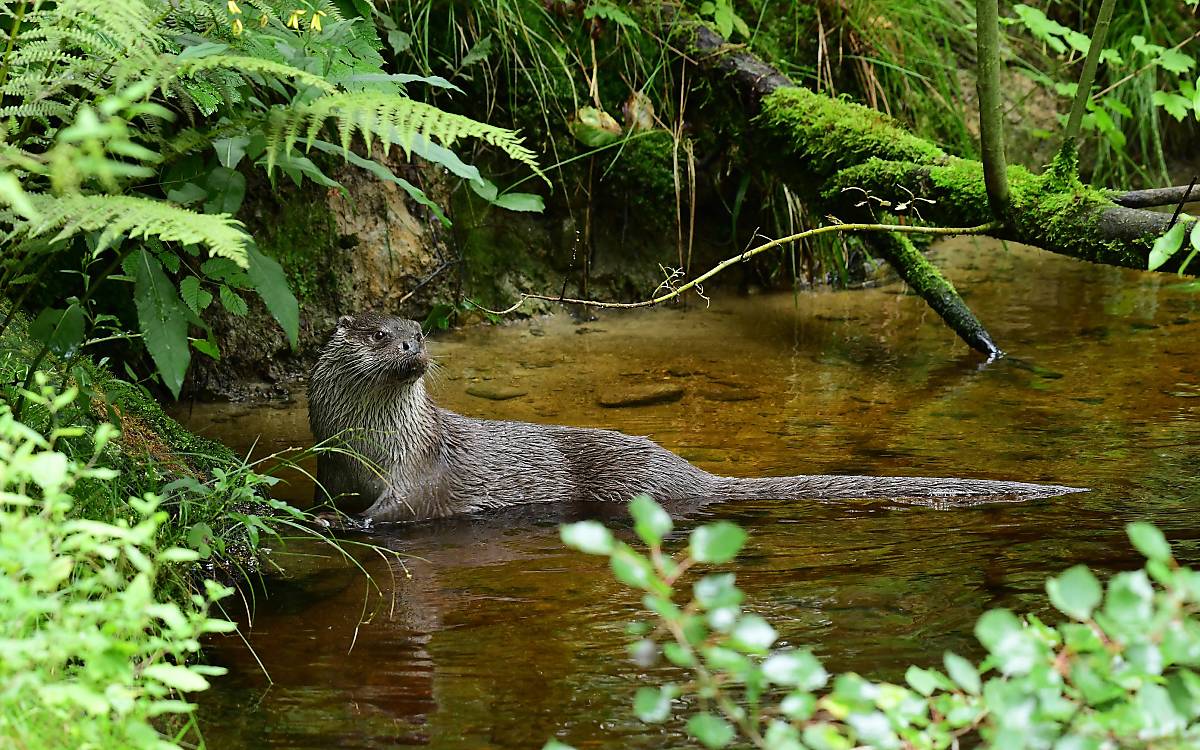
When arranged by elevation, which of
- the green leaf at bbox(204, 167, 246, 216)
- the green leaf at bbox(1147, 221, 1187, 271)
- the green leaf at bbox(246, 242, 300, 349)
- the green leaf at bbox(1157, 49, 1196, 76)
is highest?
the green leaf at bbox(1157, 49, 1196, 76)

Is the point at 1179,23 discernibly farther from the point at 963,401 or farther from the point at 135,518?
the point at 135,518

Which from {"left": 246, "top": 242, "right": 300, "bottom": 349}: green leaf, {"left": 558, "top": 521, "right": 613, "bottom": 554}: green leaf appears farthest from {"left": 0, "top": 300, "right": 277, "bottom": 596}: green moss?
{"left": 558, "top": 521, "right": 613, "bottom": 554}: green leaf

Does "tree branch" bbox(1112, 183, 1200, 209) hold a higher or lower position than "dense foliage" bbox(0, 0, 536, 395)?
lower

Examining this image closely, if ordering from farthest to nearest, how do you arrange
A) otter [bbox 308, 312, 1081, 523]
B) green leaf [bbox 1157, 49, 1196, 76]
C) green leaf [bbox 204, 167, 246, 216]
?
green leaf [bbox 1157, 49, 1196, 76] → otter [bbox 308, 312, 1081, 523] → green leaf [bbox 204, 167, 246, 216]

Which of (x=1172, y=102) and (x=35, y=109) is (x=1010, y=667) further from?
(x=1172, y=102)

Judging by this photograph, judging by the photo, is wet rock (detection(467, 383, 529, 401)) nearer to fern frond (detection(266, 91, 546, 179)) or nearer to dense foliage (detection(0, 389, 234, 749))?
fern frond (detection(266, 91, 546, 179))

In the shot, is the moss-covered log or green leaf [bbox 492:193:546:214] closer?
green leaf [bbox 492:193:546:214]

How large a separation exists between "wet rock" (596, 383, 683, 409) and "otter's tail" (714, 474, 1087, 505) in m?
1.20

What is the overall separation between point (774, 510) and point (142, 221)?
267cm

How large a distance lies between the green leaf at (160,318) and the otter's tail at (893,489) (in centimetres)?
221

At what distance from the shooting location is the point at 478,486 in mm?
5086

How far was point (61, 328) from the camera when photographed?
3.35m

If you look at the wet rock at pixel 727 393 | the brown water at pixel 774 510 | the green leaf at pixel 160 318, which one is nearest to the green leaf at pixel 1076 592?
the brown water at pixel 774 510

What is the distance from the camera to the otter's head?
4.91 meters
